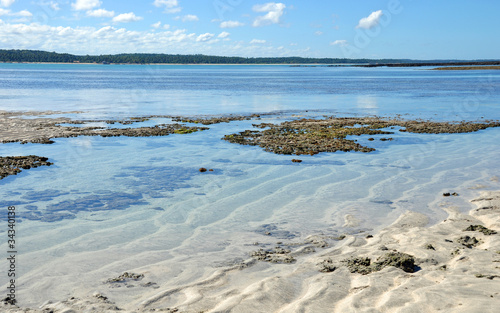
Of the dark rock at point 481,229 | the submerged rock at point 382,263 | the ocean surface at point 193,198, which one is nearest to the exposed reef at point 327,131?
the ocean surface at point 193,198

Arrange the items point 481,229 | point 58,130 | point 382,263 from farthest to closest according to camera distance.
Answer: point 58,130
point 481,229
point 382,263

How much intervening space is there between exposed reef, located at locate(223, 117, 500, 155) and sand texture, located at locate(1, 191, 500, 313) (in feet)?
42.6

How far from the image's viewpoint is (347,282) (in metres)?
8.23

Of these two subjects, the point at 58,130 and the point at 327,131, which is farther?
the point at 58,130

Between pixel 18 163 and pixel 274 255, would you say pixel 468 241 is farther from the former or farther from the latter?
pixel 18 163

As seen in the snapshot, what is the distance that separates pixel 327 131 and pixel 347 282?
22153mm

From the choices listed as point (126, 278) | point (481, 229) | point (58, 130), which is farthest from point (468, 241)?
point (58, 130)

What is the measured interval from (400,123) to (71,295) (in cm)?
3149

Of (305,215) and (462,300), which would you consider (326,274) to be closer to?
(462,300)

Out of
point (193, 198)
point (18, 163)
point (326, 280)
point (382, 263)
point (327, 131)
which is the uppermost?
point (327, 131)

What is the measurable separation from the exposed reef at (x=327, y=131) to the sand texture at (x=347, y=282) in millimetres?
12994

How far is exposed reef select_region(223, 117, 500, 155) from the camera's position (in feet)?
79.8

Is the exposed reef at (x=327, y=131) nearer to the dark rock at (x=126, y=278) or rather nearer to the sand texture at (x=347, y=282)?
the sand texture at (x=347, y=282)

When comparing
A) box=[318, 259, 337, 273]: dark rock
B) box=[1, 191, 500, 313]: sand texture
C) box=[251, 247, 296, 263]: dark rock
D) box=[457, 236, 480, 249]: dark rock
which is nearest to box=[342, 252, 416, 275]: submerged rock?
box=[1, 191, 500, 313]: sand texture
